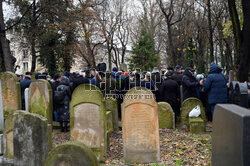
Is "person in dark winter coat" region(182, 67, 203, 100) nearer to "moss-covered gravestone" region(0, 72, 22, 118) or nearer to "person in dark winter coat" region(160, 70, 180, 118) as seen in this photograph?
"person in dark winter coat" region(160, 70, 180, 118)

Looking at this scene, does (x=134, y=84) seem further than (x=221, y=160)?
Yes

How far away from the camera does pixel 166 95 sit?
31.9 feet

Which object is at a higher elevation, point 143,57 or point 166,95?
point 143,57

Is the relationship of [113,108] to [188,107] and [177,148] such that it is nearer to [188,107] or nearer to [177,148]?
[188,107]

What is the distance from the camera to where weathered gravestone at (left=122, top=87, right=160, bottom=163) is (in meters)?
5.81

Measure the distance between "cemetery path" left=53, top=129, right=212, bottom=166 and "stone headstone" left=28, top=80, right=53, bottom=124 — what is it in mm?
967

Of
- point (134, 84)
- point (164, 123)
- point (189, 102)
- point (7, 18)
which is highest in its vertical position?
point (7, 18)

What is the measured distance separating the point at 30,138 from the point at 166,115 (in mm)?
5137

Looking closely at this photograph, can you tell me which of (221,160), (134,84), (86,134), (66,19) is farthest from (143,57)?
(221,160)

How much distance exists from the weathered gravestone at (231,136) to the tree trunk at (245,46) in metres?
7.69

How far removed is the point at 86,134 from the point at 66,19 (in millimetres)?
13242

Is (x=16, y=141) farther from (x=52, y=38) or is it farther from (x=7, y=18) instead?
(x=52, y=38)

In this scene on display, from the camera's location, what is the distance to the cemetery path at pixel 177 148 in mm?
5906

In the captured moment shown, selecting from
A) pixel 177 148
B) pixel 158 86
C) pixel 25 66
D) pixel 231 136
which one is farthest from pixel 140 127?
pixel 25 66
